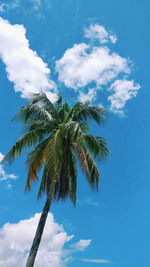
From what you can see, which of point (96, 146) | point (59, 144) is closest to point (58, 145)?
point (59, 144)

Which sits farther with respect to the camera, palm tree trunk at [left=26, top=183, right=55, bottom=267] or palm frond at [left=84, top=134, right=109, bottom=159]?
palm frond at [left=84, top=134, right=109, bottom=159]

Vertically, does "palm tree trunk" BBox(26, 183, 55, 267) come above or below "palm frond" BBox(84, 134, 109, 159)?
below

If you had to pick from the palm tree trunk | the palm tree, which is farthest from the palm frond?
the palm tree trunk

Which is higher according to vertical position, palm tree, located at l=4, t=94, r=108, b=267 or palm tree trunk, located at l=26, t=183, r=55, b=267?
palm tree, located at l=4, t=94, r=108, b=267

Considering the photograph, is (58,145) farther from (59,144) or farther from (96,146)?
(96,146)

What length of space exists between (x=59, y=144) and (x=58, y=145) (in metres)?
0.12

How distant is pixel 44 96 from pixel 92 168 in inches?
195

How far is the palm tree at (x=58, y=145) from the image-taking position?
48.1ft

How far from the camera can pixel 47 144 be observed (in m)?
15.5

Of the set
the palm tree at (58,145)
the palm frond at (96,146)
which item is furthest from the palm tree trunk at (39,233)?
the palm frond at (96,146)

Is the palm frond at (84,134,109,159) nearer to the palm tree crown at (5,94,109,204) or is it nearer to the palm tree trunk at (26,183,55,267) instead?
the palm tree crown at (5,94,109,204)

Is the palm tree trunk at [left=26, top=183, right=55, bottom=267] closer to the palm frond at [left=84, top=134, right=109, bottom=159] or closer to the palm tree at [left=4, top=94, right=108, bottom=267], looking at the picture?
the palm tree at [left=4, top=94, right=108, bottom=267]

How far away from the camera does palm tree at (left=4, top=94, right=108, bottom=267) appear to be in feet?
48.1

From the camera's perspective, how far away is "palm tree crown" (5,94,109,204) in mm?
14906
